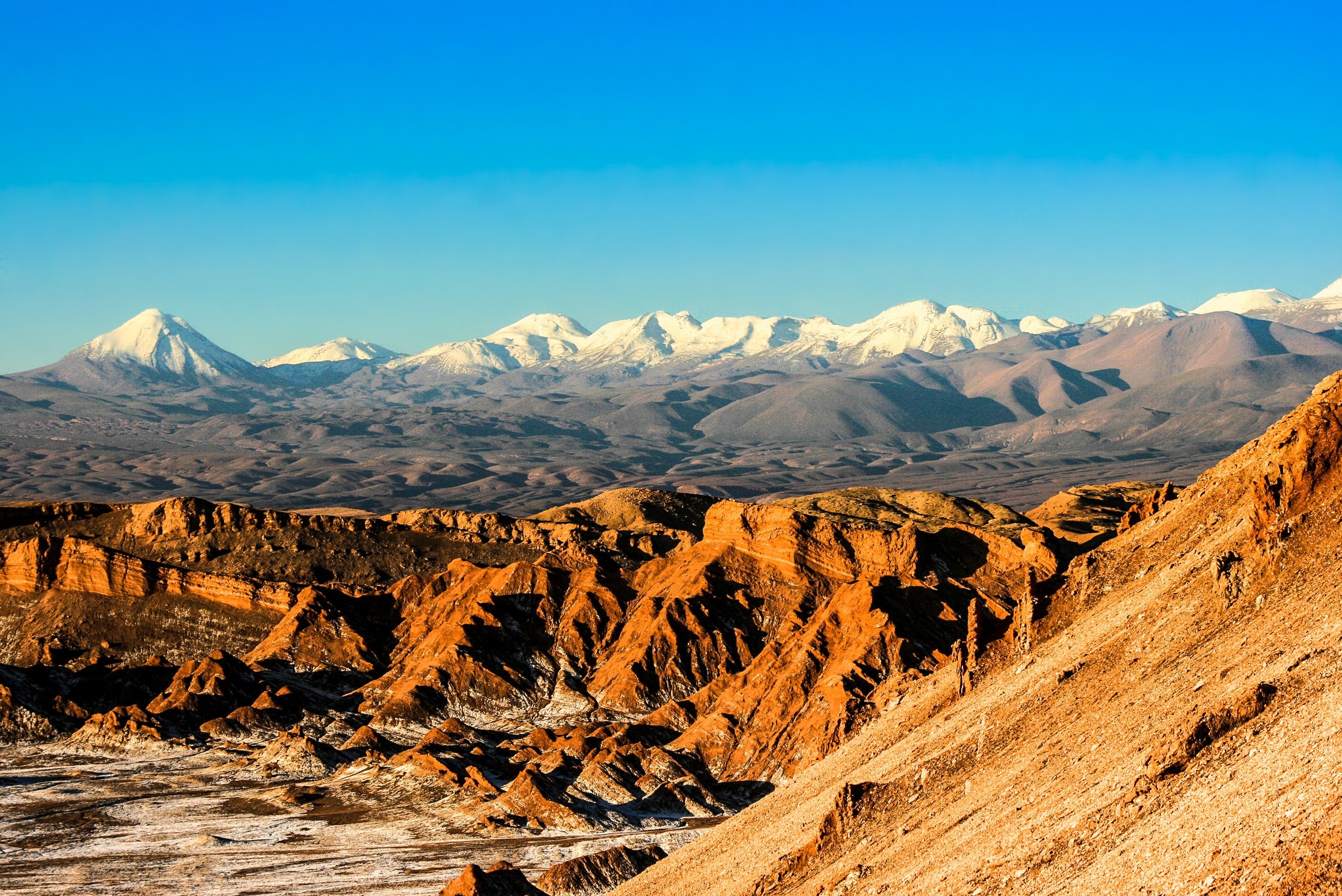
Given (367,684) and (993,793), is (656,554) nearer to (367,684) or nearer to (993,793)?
(367,684)

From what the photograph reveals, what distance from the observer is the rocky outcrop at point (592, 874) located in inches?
2987

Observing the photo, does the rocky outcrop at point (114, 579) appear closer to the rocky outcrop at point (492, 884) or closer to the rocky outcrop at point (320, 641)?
the rocky outcrop at point (320, 641)

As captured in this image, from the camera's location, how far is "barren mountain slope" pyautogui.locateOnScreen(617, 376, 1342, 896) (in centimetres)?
3934

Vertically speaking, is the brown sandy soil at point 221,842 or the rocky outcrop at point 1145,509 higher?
the rocky outcrop at point 1145,509

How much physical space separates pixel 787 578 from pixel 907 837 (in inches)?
3463

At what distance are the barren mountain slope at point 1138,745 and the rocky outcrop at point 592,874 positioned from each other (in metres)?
6.32

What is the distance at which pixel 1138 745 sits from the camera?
4909 cm

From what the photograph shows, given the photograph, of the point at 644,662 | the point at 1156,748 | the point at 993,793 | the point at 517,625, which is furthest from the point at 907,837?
the point at 517,625

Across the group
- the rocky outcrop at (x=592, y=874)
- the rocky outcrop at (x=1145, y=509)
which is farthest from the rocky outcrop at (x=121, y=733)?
the rocky outcrop at (x=1145, y=509)

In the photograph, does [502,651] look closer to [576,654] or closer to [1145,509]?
[576,654]

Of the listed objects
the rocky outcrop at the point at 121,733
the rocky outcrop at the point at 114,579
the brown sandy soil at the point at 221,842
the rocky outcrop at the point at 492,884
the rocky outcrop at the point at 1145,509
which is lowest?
the brown sandy soil at the point at 221,842

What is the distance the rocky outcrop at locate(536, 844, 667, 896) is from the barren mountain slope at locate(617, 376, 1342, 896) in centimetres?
632

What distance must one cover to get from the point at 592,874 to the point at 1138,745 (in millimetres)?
35568

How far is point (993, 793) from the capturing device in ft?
177
